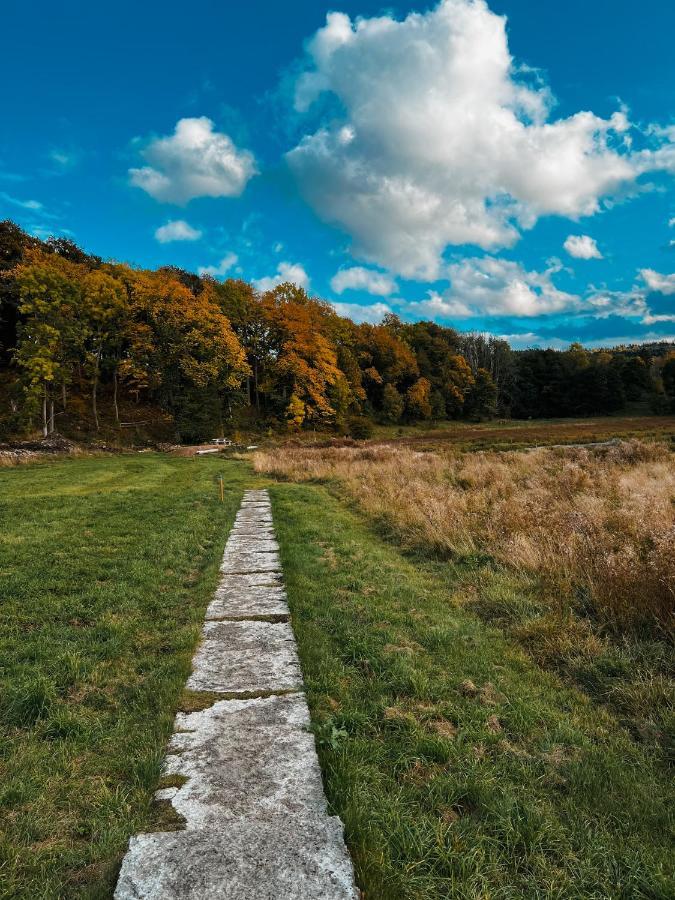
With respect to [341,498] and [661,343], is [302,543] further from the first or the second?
[661,343]

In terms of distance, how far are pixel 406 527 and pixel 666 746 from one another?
6079 millimetres

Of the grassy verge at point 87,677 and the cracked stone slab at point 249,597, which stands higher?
the grassy verge at point 87,677

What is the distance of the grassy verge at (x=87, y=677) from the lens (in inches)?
91.1

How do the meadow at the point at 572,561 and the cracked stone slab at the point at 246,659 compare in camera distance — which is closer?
the cracked stone slab at the point at 246,659

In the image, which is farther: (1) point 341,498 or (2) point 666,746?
(1) point 341,498

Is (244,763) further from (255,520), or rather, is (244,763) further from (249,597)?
(255,520)

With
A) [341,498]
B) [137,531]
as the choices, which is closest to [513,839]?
[137,531]

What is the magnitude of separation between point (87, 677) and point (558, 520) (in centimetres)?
733

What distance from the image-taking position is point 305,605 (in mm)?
5402

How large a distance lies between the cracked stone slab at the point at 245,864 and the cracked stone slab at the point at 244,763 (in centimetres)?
10

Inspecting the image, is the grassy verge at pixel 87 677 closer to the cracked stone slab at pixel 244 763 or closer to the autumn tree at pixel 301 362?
the cracked stone slab at pixel 244 763

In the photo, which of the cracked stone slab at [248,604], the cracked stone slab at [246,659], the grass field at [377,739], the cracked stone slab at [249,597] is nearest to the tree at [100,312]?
the grass field at [377,739]

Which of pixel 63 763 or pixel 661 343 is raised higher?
pixel 661 343

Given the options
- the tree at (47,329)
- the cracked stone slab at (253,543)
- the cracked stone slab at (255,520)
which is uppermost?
the tree at (47,329)
